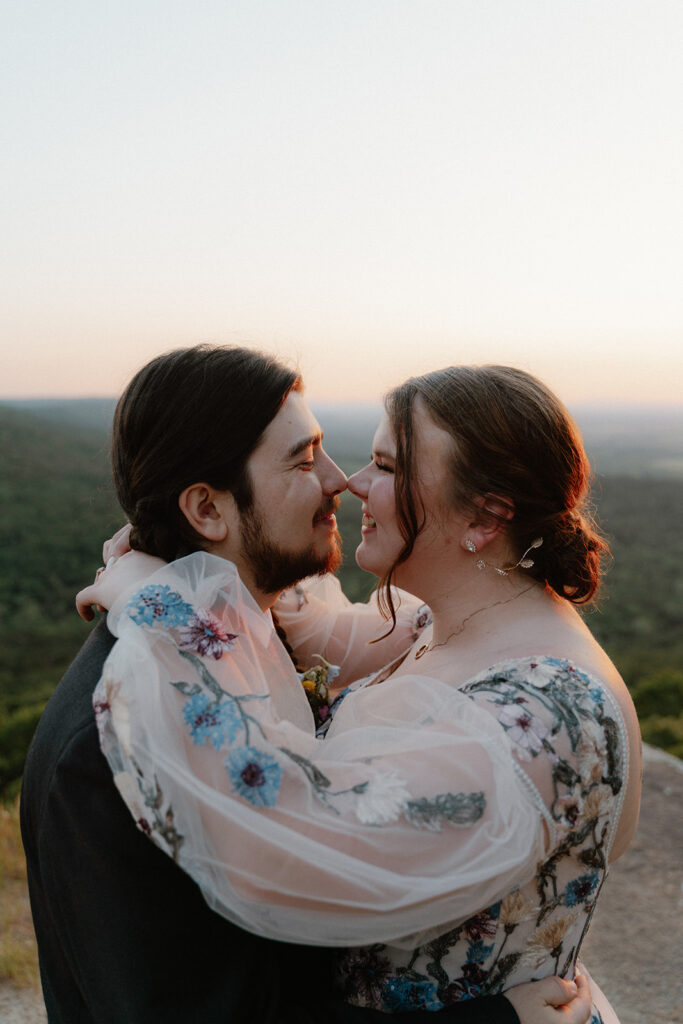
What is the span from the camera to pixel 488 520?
246cm

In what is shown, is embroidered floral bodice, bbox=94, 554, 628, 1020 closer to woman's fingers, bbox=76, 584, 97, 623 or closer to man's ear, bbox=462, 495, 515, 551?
woman's fingers, bbox=76, 584, 97, 623

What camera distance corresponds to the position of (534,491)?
242cm

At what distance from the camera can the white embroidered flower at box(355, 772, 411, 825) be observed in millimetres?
1651

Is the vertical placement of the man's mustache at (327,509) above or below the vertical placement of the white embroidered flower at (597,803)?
above

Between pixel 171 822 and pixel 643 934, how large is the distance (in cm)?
401

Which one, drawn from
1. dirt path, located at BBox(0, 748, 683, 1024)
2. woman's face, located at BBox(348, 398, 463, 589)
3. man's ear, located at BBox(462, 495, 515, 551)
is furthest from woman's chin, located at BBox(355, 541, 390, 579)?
dirt path, located at BBox(0, 748, 683, 1024)

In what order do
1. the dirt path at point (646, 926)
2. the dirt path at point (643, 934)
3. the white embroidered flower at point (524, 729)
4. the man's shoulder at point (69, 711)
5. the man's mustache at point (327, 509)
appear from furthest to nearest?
the dirt path at point (646, 926) < the dirt path at point (643, 934) < the man's mustache at point (327, 509) < the man's shoulder at point (69, 711) < the white embroidered flower at point (524, 729)

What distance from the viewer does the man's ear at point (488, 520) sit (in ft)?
7.96

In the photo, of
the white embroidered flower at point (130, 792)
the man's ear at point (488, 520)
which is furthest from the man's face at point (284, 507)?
the white embroidered flower at point (130, 792)

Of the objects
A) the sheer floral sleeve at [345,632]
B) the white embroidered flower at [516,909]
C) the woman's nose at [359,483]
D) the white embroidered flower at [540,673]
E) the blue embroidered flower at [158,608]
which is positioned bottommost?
the sheer floral sleeve at [345,632]

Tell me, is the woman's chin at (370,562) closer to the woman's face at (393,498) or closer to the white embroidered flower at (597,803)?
the woman's face at (393,498)

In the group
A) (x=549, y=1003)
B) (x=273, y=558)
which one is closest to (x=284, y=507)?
(x=273, y=558)

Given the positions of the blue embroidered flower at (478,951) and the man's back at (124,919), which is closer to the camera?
the man's back at (124,919)

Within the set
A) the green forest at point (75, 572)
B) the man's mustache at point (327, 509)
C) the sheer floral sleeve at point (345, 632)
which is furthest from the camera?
the green forest at point (75, 572)
